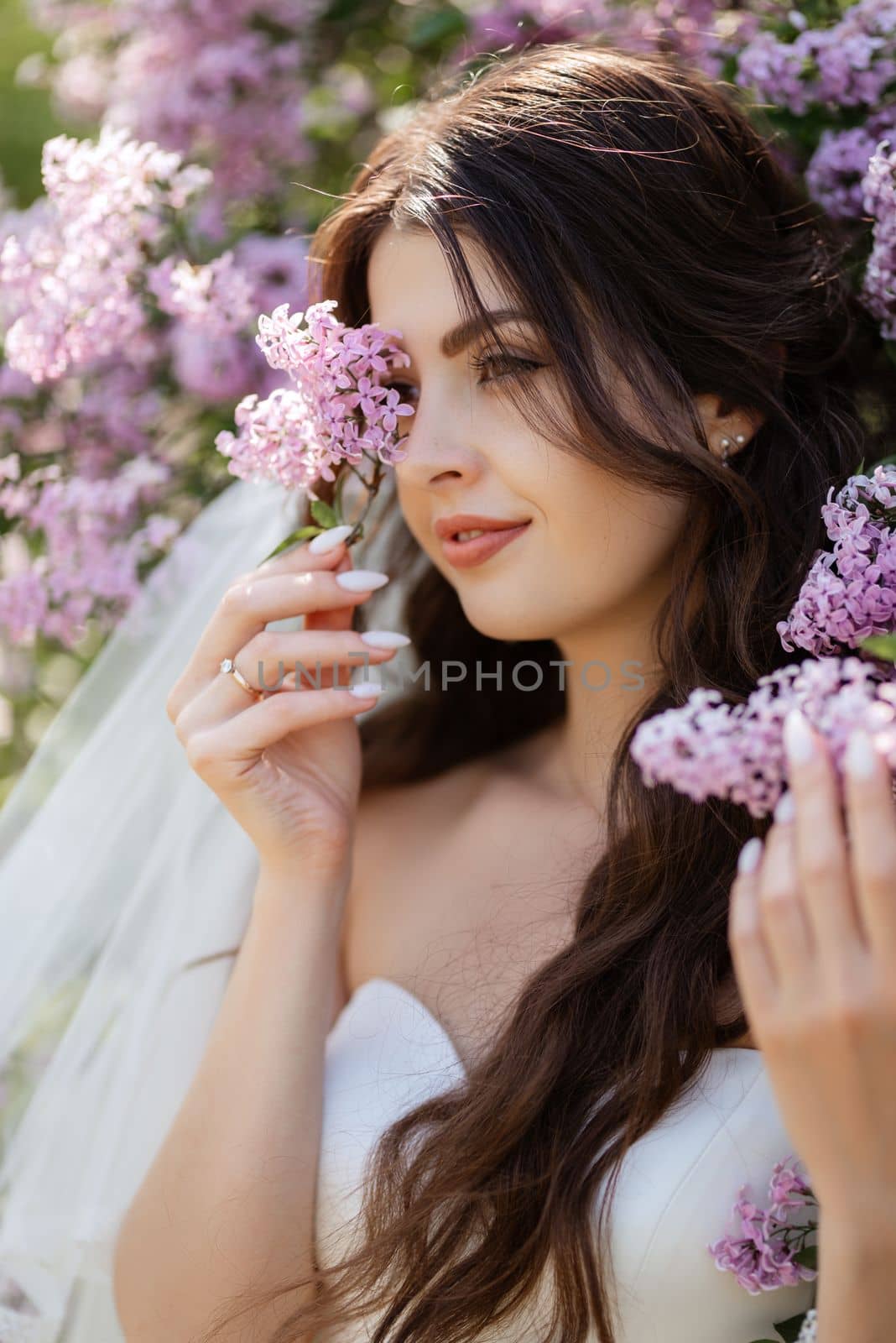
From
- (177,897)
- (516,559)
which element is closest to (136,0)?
(516,559)

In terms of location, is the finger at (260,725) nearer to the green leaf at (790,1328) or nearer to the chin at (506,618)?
the chin at (506,618)

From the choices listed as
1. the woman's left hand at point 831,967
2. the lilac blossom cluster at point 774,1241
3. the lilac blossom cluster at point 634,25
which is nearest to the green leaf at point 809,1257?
the lilac blossom cluster at point 774,1241

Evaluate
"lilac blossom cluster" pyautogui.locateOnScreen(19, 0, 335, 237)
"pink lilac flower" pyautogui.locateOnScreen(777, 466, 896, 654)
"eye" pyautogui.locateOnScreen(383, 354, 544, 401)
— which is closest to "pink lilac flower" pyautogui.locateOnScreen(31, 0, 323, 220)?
"lilac blossom cluster" pyautogui.locateOnScreen(19, 0, 335, 237)

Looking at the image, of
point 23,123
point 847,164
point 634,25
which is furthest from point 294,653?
point 23,123

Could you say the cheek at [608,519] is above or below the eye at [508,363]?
below

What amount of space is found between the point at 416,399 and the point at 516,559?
22 centimetres

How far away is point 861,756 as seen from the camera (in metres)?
0.73

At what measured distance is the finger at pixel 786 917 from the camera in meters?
0.75

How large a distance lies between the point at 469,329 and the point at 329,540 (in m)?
0.30

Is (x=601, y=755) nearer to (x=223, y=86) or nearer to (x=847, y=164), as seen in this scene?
(x=847, y=164)

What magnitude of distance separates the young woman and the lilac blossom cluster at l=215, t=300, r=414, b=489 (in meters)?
0.05

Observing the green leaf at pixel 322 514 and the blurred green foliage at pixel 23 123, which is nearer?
the green leaf at pixel 322 514

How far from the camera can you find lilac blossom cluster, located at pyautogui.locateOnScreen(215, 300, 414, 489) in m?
1.23

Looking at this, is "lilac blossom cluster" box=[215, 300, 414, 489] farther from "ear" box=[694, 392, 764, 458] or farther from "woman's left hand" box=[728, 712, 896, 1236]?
"woman's left hand" box=[728, 712, 896, 1236]
